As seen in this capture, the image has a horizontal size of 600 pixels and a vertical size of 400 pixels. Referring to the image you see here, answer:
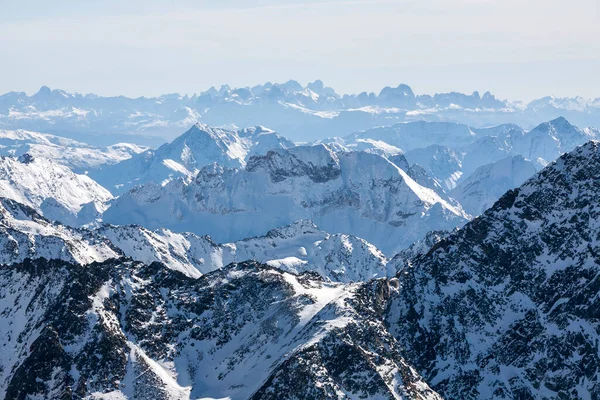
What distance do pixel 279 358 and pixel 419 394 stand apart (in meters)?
31.0

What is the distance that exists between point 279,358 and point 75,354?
4383cm

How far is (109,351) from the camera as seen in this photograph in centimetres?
19950

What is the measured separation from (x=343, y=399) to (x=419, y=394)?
19.3 metres

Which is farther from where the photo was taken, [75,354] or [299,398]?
[75,354]

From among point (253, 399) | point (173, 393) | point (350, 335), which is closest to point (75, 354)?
point (173, 393)

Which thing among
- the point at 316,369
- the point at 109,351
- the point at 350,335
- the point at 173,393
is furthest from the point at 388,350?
the point at 109,351

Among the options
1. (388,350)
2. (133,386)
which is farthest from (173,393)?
(388,350)

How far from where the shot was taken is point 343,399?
180125mm

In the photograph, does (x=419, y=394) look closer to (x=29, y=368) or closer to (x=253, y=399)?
(x=253, y=399)

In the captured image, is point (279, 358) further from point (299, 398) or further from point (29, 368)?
point (29, 368)

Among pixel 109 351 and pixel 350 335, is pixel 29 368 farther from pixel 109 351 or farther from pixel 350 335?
pixel 350 335

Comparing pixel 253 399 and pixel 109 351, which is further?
pixel 109 351

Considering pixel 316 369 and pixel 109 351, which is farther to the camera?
pixel 109 351

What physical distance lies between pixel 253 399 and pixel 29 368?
49.1 m
